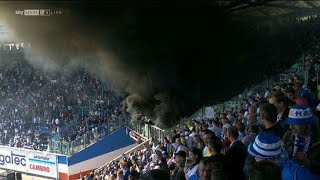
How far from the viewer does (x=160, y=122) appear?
12.9 metres

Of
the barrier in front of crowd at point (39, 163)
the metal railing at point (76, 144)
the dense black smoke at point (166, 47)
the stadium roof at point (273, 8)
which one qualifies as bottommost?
the barrier in front of crowd at point (39, 163)

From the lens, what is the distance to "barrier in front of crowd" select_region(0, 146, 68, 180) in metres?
12.0

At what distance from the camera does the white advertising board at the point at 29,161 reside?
1203 centimetres

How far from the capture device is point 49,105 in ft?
54.2

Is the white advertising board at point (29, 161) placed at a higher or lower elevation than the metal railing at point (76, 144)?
lower

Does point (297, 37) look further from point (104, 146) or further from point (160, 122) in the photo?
point (104, 146)

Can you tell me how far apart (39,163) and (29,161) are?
0.45 meters

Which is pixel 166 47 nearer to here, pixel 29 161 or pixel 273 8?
pixel 273 8
